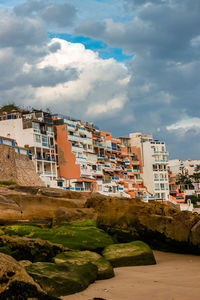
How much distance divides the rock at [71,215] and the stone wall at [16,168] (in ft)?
95.2

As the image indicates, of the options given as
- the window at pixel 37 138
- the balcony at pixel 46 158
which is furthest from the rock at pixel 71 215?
the window at pixel 37 138

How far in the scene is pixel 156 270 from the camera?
12477 mm

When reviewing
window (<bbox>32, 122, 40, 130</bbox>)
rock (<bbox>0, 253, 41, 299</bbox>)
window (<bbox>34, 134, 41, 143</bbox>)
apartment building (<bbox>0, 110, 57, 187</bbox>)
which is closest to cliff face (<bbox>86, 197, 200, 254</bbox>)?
rock (<bbox>0, 253, 41, 299</bbox>)

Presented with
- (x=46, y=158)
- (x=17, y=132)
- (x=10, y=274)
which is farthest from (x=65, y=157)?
(x=10, y=274)

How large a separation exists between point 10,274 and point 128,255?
6873 millimetres

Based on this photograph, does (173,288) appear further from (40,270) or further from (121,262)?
(121,262)

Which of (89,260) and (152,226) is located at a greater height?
(152,226)

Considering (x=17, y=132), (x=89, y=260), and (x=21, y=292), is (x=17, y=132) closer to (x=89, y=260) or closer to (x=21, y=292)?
(x=89, y=260)

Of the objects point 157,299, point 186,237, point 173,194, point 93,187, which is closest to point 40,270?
point 157,299

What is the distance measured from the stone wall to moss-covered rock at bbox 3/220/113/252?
32.5m

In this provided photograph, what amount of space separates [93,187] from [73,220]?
53.8 metres

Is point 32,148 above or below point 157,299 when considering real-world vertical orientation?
above

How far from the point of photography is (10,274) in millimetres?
6938

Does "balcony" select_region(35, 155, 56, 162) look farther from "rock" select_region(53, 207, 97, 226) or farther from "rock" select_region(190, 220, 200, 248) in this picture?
"rock" select_region(190, 220, 200, 248)
